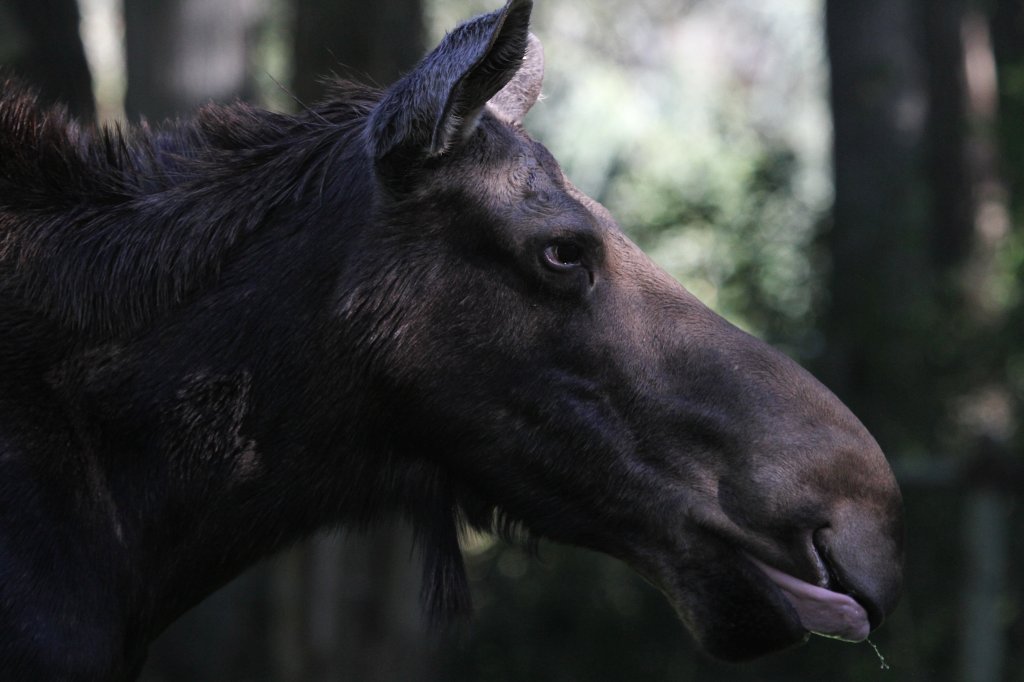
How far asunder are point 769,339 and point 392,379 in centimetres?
595

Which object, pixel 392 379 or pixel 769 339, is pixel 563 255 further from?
pixel 769 339

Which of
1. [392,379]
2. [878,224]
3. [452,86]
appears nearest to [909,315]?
[878,224]

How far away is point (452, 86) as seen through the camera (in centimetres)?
317

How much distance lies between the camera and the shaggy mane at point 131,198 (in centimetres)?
336

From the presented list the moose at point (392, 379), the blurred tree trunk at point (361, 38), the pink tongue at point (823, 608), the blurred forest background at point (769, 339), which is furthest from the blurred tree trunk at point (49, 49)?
the pink tongue at point (823, 608)

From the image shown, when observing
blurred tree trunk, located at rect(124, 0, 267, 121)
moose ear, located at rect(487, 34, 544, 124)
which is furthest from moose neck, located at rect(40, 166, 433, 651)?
blurred tree trunk, located at rect(124, 0, 267, 121)

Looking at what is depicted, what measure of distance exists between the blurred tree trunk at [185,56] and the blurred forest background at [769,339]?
0.05 feet

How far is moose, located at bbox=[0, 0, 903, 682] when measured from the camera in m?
3.27

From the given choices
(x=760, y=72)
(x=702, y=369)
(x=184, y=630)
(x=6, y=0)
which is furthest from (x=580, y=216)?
(x=760, y=72)

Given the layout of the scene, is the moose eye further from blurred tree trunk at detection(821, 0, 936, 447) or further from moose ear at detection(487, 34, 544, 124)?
blurred tree trunk at detection(821, 0, 936, 447)

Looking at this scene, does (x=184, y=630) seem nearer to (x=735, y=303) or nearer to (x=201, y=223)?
(x=735, y=303)

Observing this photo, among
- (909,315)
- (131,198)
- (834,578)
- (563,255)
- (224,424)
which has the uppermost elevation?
(563,255)

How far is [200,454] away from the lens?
11.0 ft

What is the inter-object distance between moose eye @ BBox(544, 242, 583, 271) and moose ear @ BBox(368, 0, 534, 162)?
38 centimetres
